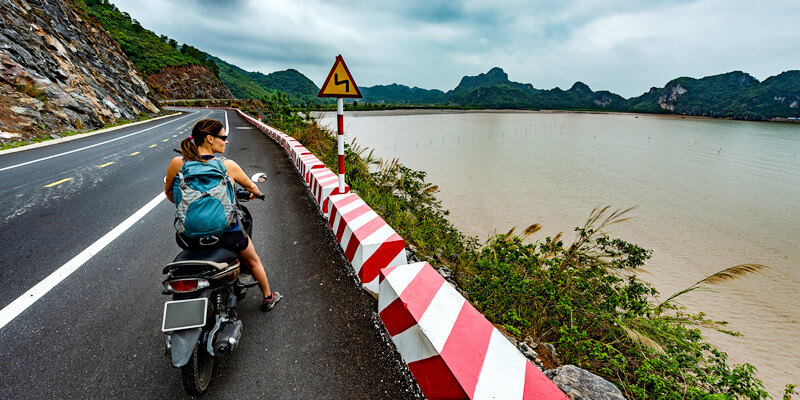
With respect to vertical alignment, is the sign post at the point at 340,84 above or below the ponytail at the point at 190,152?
above

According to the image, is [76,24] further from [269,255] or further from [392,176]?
[269,255]

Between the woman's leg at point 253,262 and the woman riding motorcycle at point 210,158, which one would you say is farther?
the woman's leg at point 253,262

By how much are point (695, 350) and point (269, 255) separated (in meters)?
4.69

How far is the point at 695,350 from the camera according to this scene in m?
2.92

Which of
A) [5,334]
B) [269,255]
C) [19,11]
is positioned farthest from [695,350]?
[19,11]

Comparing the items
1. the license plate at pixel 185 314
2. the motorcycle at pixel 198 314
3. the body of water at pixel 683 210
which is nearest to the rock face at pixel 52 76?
the body of water at pixel 683 210

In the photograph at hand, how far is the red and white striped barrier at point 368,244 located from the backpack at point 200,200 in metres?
1.38

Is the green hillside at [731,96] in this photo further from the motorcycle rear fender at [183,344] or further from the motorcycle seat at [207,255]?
the motorcycle rear fender at [183,344]

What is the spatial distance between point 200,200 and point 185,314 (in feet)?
2.37

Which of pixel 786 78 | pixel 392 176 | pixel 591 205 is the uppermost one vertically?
pixel 786 78

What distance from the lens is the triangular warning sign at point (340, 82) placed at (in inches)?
176

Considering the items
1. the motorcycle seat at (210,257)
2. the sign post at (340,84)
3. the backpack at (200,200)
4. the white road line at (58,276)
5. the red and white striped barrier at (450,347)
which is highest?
the sign post at (340,84)

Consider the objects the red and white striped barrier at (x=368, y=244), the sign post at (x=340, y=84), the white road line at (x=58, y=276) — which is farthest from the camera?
the sign post at (x=340, y=84)

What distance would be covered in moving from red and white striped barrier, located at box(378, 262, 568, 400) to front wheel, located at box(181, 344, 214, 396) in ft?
4.23
